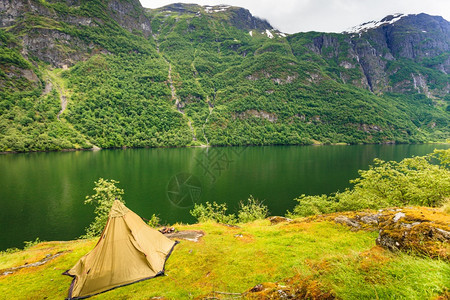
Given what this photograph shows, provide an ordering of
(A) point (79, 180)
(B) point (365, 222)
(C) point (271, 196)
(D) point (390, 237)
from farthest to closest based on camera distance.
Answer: (A) point (79, 180) < (C) point (271, 196) < (B) point (365, 222) < (D) point (390, 237)

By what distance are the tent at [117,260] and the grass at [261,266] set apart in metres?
0.55

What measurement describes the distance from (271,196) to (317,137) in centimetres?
16938

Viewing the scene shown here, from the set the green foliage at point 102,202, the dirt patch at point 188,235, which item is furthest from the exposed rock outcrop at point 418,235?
the green foliage at point 102,202

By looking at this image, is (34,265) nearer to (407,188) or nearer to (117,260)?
(117,260)

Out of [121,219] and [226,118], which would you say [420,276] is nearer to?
[121,219]

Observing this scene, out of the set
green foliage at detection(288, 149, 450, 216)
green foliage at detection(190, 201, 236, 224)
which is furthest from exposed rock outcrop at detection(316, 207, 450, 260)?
green foliage at detection(190, 201, 236, 224)

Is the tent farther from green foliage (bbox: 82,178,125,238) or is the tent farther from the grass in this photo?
green foliage (bbox: 82,178,125,238)

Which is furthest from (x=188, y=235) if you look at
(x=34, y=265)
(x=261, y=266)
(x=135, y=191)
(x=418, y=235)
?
(x=135, y=191)

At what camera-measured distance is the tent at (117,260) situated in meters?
9.45

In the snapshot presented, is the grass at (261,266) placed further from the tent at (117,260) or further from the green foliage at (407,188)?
the green foliage at (407,188)

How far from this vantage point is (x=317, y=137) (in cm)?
18975

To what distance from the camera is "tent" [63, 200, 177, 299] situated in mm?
9445

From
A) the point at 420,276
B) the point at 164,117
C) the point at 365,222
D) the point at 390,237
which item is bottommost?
the point at 365,222

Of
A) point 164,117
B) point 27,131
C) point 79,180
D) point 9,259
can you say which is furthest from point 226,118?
point 9,259
